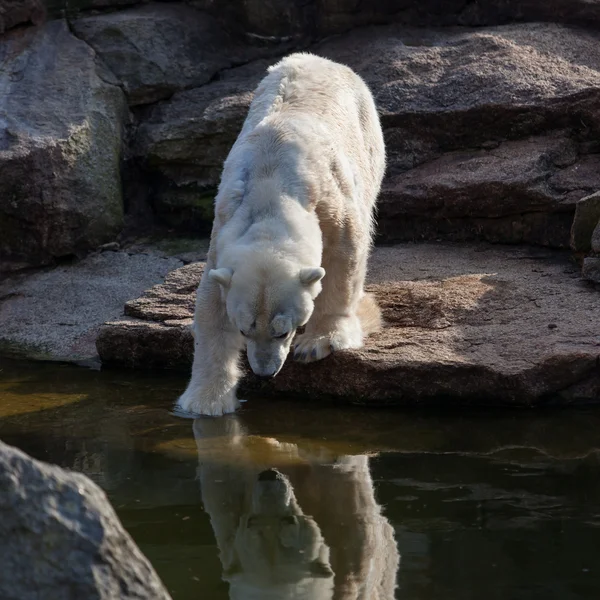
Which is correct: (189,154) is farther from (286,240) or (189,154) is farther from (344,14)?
(286,240)

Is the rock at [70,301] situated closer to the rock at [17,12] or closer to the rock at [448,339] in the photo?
the rock at [448,339]

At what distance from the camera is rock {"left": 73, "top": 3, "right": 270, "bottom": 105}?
344 inches

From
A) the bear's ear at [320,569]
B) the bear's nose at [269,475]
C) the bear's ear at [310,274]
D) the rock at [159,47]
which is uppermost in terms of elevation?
the rock at [159,47]

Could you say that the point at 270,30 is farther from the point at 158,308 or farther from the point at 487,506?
the point at 487,506

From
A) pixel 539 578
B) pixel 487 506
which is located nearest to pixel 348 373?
pixel 487 506

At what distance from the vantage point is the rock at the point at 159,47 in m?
8.74

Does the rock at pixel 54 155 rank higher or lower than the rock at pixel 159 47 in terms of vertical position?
lower

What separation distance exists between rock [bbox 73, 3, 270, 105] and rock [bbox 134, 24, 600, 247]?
0.61 feet

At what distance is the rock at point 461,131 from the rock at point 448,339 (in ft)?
2.02

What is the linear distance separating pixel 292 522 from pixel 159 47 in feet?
19.6

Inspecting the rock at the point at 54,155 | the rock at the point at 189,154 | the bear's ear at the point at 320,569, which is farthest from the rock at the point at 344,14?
the bear's ear at the point at 320,569

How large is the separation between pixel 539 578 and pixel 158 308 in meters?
3.55

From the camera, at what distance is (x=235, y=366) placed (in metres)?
5.47

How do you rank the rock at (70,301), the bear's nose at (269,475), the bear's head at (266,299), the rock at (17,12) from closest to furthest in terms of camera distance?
the bear's nose at (269,475) < the bear's head at (266,299) < the rock at (70,301) < the rock at (17,12)
